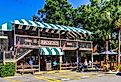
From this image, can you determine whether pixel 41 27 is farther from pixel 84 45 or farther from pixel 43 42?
pixel 84 45

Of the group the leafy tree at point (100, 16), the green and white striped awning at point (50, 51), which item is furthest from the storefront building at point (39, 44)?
the leafy tree at point (100, 16)

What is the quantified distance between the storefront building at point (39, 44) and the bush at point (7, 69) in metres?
0.82

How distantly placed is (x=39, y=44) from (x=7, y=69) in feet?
19.9

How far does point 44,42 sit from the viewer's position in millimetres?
34938

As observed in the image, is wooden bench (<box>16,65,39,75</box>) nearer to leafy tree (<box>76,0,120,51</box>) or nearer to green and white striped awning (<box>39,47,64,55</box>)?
green and white striped awning (<box>39,47,64,55</box>)

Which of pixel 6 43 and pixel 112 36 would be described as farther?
pixel 112 36

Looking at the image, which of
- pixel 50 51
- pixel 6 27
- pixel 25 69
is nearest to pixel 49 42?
pixel 50 51

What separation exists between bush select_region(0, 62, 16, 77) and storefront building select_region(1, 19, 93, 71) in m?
0.82

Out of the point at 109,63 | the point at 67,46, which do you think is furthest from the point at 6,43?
the point at 109,63

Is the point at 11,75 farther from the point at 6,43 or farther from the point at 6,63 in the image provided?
the point at 6,43

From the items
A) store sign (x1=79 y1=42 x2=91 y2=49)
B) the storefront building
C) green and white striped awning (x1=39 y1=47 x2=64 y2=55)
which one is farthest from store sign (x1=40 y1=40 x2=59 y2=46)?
store sign (x1=79 y1=42 x2=91 y2=49)

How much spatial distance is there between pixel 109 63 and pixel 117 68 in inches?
88.2

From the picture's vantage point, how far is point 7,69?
96.7ft

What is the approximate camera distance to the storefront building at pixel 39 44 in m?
32.2
